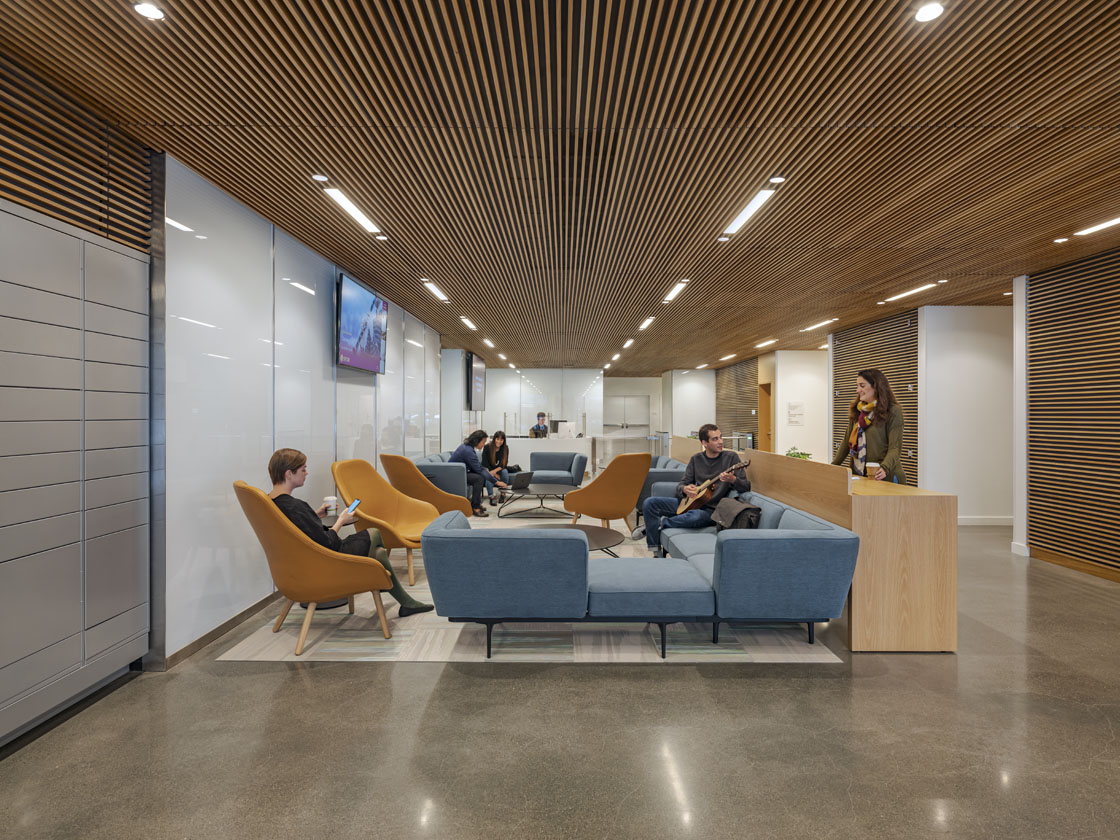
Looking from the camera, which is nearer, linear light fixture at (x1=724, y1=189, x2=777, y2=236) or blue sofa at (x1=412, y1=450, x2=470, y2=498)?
linear light fixture at (x1=724, y1=189, x2=777, y2=236)

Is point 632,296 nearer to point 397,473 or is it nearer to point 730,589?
point 397,473

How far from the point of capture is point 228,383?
13.2ft

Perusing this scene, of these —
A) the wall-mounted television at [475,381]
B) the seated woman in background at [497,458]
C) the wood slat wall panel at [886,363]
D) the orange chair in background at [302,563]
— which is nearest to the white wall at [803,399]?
the wood slat wall panel at [886,363]

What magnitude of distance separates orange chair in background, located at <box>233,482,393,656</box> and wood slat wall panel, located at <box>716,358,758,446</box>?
1243cm

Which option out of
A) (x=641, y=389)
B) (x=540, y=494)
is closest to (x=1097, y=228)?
(x=540, y=494)

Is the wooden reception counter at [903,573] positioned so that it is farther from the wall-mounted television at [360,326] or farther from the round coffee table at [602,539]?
the wall-mounted television at [360,326]

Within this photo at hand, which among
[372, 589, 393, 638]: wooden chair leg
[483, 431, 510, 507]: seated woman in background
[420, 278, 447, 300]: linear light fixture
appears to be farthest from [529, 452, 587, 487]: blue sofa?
[372, 589, 393, 638]: wooden chair leg

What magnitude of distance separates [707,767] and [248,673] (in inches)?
99.8

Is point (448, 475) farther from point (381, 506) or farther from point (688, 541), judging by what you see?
point (688, 541)

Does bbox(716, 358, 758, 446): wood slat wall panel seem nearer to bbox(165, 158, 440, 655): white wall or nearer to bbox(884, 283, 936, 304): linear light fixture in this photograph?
bbox(884, 283, 936, 304): linear light fixture

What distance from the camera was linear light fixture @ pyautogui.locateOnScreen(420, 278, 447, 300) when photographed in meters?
6.89

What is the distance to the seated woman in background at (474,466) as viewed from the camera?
846 centimetres

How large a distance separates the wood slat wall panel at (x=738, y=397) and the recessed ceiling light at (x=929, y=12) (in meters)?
12.6

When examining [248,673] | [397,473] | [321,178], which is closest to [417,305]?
[397,473]
